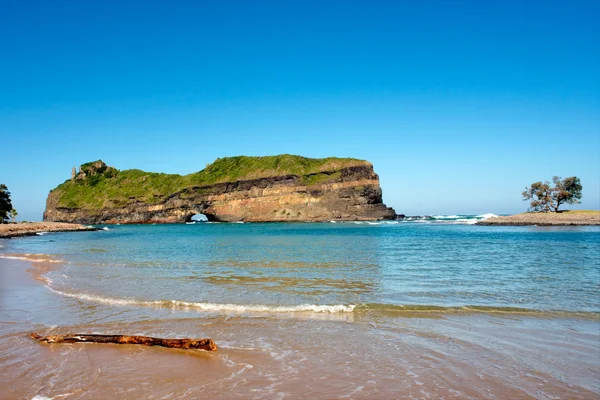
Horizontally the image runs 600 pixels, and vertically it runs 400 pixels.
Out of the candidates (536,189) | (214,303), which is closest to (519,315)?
(214,303)

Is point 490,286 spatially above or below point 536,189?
below

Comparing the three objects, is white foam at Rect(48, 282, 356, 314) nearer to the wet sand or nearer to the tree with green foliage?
the wet sand

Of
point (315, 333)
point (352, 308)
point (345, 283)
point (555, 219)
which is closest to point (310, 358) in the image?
point (315, 333)

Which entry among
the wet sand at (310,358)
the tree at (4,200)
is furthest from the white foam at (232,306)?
the tree at (4,200)

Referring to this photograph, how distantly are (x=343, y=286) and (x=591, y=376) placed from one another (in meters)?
7.43

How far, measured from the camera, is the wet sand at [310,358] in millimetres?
4914

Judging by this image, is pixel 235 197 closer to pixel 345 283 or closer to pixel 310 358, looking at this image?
pixel 345 283

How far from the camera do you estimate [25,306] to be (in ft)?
32.7

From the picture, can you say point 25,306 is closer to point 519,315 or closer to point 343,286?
point 343,286

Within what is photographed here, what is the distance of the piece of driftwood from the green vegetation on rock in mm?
92359

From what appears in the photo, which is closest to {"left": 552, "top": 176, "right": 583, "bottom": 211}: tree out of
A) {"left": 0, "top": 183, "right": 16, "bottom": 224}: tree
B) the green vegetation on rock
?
the green vegetation on rock

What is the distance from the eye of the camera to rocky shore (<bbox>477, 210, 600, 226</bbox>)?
5924 cm

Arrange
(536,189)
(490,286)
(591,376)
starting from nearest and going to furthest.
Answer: (591,376) → (490,286) → (536,189)

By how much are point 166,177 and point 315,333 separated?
384ft
